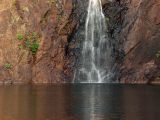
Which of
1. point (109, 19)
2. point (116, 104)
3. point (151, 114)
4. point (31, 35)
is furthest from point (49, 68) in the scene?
point (151, 114)

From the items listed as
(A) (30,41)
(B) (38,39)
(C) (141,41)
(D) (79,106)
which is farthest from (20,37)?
(D) (79,106)

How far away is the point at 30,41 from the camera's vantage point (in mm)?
80188

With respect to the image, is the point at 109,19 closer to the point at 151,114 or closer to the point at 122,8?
the point at 122,8

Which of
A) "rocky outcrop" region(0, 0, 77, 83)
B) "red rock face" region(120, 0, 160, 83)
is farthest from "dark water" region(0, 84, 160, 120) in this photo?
"red rock face" region(120, 0, 160, 83)

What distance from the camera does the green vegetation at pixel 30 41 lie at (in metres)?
79.4

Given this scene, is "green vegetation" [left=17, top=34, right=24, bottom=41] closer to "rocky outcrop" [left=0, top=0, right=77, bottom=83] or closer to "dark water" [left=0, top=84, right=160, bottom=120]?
"rocky outcrop" [left=0, top=0, right=77, bottom=83]

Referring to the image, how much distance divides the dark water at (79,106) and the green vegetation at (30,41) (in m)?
23.5

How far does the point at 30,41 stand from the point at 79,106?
37294mm

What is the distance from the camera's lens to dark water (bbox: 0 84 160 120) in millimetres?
37750

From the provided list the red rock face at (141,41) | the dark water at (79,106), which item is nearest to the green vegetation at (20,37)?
the red rock face at (141,41)

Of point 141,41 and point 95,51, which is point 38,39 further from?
point 141,41

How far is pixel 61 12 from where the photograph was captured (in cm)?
8244

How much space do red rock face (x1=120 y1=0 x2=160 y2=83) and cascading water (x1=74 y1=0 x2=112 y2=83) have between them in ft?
10.3

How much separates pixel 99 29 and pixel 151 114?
149ft
